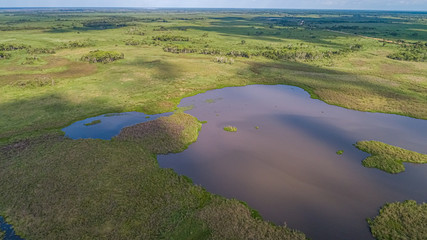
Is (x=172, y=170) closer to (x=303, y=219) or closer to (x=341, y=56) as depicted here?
(x=303, y=219)

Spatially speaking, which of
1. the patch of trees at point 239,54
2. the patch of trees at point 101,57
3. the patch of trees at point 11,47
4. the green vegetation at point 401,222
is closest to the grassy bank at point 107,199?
the green vegetation at point 401,222

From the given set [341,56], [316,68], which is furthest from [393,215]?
[341,56]

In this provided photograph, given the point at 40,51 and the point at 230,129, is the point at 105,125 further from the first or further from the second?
the point at 40,51

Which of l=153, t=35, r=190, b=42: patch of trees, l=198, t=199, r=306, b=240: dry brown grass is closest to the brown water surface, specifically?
l=198, t=199, r=306, b=240: dry brown grass

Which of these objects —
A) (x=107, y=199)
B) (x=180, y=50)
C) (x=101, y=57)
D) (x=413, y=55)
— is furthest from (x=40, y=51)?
(x=413, y=55)

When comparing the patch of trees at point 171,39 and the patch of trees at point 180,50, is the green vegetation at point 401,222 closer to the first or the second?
the patch of trees at point 180,50

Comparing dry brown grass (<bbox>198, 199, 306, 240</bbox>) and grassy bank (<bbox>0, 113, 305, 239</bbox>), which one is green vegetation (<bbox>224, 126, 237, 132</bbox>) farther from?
dry brown grass (<bbox>198, 199, 306, 240</bbox>)
